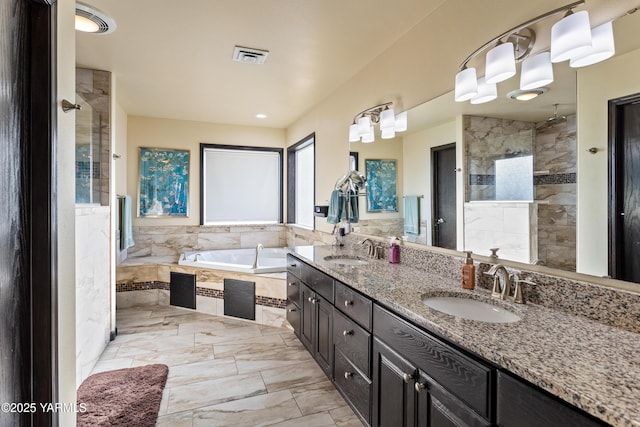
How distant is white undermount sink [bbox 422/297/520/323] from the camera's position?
1.39 meters

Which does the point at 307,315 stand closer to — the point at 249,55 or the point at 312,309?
the point at 312,309

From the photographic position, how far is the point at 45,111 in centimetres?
104

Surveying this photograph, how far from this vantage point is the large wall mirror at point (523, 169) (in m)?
1.22

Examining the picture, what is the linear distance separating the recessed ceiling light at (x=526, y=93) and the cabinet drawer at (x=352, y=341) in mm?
1362

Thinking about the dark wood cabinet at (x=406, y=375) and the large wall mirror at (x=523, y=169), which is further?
the large wall mirror at (x=523, y=169)

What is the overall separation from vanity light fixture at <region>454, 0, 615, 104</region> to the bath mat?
262 centimetres

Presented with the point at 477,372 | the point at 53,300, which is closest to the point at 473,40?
the point at 477,372

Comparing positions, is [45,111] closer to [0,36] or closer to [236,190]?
[0,36]

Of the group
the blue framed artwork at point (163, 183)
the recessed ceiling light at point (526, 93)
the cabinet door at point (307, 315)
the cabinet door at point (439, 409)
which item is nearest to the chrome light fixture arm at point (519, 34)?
the recessed ceiling light at point (526, 93)

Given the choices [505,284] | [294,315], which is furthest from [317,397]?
[505,284]

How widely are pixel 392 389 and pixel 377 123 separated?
1928 mm

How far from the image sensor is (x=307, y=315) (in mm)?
2604

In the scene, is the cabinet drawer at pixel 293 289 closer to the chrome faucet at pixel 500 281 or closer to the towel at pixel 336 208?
the towel at pixel 336 208

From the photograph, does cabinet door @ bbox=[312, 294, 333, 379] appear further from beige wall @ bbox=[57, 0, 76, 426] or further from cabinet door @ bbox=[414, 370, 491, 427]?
beige wall @ bbox=[57, 0, 76, 426]
